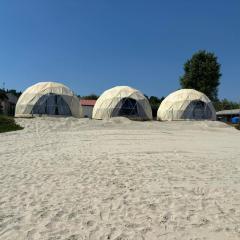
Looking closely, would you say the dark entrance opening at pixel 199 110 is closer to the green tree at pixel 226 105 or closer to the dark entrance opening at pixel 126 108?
the dark entrance opening at pixel 126 108

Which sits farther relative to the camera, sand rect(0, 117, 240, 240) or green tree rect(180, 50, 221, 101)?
green tree rect(180, 50, 221, 101)

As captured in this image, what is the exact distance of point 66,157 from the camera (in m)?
10.1

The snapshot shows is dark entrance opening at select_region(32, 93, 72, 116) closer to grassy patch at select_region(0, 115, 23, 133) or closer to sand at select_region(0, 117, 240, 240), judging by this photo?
grassy patch at select_region(0, 115, 23, 133)

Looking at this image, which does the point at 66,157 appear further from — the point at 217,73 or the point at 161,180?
the point at 217,73

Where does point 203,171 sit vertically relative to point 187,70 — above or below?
below

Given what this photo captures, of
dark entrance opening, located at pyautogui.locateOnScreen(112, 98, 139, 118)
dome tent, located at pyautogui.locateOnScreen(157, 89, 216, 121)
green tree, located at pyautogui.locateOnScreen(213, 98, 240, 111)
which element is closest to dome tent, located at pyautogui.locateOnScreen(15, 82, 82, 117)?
dark entrance opening, located at pyautogui.locateOnScreen(112, 98, 139, 118)

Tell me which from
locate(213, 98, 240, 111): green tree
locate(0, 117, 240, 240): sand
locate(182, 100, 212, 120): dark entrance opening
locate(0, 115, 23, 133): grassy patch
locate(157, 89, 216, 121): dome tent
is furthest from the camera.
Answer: locate(213, 98, 240, 111): green tree

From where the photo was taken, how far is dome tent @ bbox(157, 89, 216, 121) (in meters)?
37.3

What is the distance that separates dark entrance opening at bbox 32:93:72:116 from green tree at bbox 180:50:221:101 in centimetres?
2942

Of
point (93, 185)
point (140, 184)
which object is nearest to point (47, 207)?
point (93, 185)

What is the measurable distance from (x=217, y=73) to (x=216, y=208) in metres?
53.1

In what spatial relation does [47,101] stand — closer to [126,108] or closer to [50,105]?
[50,105]

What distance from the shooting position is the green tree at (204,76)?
54812mm

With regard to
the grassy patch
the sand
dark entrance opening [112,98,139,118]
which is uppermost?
dark entrance opening [112,98,139,118]
